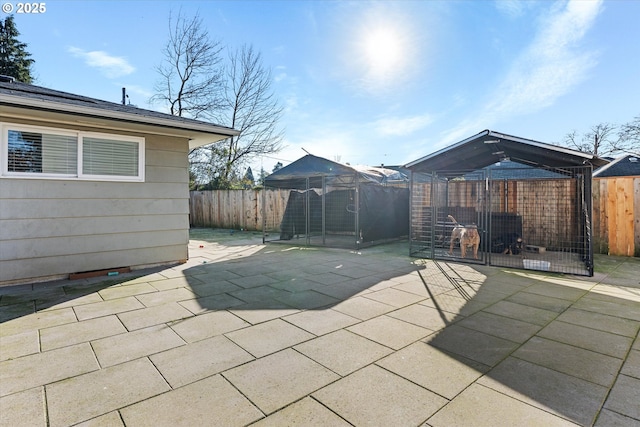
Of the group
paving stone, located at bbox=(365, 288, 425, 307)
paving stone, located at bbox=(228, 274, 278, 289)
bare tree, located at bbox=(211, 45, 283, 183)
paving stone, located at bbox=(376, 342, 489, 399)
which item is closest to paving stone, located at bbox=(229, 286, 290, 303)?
paving stone, located at bbox=(228, 274, 278, 289)

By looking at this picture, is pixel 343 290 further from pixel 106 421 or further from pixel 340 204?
pixel 340 204

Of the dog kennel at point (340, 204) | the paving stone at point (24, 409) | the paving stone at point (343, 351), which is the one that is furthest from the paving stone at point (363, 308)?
the dog kennel at point (340, 204)

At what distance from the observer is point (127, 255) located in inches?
194

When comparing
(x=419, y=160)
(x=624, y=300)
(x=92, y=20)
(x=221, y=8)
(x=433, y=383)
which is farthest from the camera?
(x=221, y=8)

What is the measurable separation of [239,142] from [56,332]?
14828 mm

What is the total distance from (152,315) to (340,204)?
21.6 ft

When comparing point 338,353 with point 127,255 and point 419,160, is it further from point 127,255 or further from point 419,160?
point 419,160

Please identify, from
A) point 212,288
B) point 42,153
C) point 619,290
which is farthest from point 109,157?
point 619,290

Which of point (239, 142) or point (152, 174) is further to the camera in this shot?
point (239, 142)

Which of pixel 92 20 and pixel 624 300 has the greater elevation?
pixel 92 20

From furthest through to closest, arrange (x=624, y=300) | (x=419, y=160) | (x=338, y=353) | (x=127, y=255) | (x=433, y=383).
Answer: (x=419, y=160), (x=127, y=255), (x=624, y=300), (x=338, y=353), (x=433, y=383)

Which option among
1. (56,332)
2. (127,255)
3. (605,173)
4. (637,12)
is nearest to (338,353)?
(56,332)

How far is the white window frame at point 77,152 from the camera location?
13.1 ft

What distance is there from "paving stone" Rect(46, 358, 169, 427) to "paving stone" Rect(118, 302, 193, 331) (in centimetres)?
79
